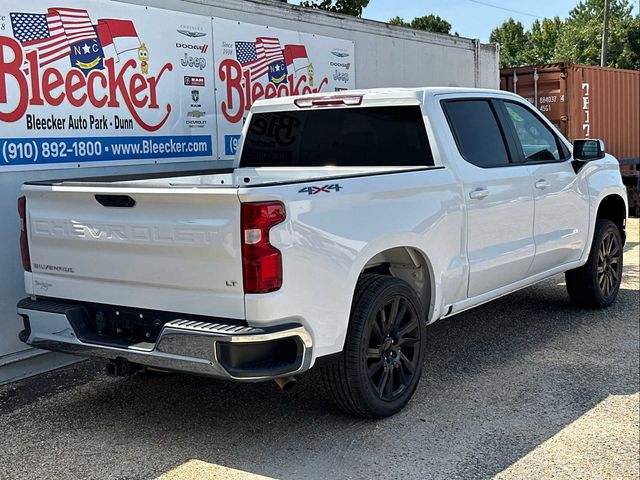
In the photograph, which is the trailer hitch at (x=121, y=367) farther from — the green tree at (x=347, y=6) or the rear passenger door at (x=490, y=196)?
the green tree at (x=347, y=6)

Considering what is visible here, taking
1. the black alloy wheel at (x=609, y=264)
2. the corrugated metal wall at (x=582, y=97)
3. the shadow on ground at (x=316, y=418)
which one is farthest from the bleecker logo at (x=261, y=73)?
the corrugated metal wall at (x=582, y=97)

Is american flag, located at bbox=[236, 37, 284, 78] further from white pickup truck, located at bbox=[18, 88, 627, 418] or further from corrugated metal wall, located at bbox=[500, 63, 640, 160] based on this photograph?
corrugated metal wall, located at bbox=[500, 63, 640, 160]

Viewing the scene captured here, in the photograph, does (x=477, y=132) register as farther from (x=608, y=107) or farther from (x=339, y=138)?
(x=608, y=107)

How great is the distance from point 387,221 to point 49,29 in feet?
10.0

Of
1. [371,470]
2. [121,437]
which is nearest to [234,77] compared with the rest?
[121,437]

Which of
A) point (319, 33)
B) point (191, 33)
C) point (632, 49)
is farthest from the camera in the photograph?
point (632, 49)

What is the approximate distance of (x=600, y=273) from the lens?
7.24m

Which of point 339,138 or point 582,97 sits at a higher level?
point 582,97

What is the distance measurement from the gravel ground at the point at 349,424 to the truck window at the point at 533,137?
1.47 meters

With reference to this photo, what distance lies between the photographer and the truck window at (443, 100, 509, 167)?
5.49m

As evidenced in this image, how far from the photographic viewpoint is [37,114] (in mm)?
5859

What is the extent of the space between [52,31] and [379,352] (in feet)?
11.2

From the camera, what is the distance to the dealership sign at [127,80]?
5.77 metres

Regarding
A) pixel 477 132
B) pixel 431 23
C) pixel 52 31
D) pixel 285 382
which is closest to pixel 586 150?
pixel 477 132
